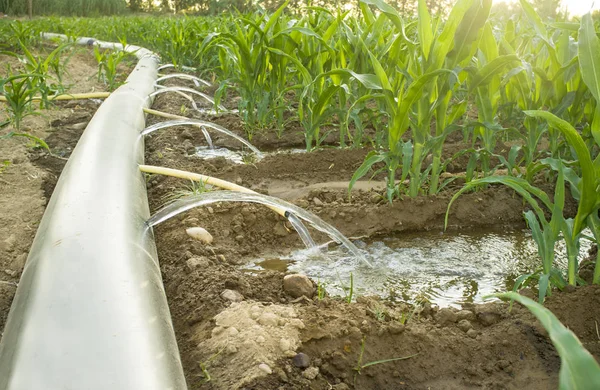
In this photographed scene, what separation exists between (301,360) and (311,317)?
15 cm

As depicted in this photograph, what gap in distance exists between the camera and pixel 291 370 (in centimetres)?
125

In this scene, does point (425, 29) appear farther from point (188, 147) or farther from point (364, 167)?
point (188, 147)

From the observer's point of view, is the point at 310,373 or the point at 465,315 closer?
the point at 310,373

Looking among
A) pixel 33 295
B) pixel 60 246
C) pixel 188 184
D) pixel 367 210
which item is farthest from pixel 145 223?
pixel 367 210

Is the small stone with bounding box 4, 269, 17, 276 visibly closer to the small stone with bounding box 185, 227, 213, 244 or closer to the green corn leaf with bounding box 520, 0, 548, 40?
the small stone with bounding box 185, 227, 213, 244

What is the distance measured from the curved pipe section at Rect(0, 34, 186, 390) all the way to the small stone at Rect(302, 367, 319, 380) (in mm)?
275

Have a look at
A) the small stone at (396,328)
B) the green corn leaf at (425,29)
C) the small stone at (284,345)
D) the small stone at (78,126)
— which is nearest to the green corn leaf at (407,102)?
the green corn leaf at (425,29)

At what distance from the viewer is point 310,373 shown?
125 cm

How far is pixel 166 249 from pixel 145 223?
0.65 feet

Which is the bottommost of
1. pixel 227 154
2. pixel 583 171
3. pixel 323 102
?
pixel 227 154

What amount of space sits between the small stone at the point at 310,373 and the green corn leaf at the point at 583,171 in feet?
2.53

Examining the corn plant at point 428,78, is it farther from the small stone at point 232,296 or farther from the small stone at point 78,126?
the small stone at point 78,126

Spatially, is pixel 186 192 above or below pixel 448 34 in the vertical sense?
below

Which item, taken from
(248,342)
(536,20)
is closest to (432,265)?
(248,342)
